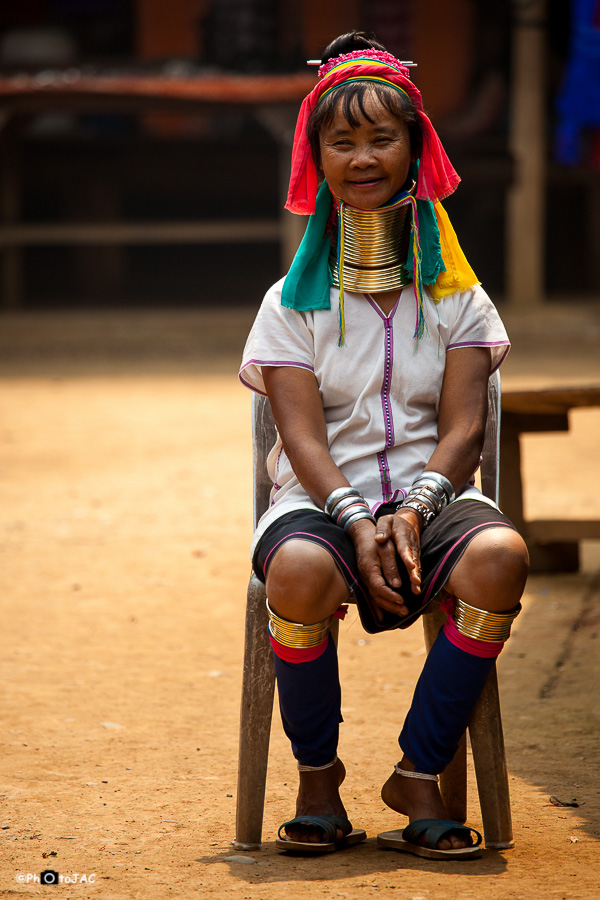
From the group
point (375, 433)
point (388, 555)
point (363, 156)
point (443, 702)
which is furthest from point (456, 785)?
point (363, 156)

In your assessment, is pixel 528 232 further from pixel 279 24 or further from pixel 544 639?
pixel 544 639

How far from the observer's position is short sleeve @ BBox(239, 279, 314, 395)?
2.23 meters

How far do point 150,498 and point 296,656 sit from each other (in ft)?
10.1

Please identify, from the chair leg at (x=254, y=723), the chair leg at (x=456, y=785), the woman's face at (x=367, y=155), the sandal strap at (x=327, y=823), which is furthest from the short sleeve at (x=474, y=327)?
the sandal strap at (x=327, y=823)

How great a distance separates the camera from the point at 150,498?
503 centimetres

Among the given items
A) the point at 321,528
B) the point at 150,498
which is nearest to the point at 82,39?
the point at 150,498

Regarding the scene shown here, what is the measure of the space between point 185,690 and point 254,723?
3.05 ft

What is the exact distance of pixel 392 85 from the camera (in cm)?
224

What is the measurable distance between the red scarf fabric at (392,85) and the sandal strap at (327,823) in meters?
1.24

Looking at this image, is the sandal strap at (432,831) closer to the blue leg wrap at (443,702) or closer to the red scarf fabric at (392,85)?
the blue leg wrap at (443,702)

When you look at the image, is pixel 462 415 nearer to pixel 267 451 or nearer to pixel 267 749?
pixel 267 451

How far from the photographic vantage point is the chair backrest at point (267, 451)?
2.37m

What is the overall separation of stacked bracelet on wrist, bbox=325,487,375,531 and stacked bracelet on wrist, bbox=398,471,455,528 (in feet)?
0.27

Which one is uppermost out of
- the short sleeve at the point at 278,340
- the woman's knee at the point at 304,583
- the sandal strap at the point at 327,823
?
the short sleeve at the point at 278,340
